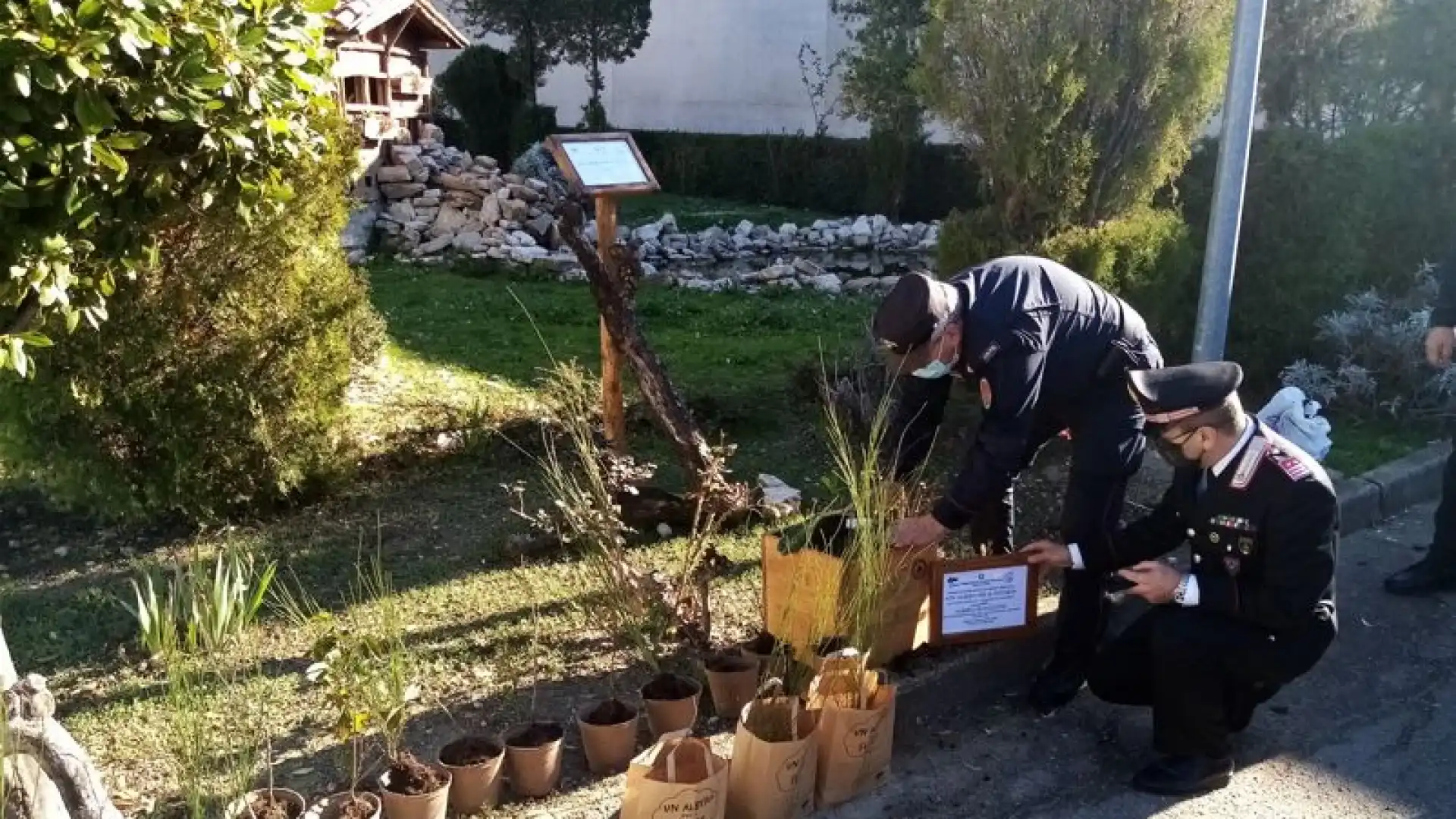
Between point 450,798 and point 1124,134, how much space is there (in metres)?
4.71

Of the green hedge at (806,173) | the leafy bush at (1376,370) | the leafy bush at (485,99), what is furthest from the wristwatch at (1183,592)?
the leafy bush at (485,99)

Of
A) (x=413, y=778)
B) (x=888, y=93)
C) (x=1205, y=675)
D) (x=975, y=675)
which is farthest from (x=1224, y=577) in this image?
(x=888, y=93)

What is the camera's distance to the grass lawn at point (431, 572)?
3703 mm

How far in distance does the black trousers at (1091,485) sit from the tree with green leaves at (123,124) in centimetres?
238

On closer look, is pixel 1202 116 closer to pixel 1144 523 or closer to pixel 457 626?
pixel 1144 523

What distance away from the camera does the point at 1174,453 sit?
11.9 feet

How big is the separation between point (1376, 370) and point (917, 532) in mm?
4718

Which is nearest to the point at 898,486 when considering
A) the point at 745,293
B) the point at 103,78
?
the point at 103,78

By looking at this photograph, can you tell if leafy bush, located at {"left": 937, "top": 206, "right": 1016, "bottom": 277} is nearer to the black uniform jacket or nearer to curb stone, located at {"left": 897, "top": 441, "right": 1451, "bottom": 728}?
curb stone, located at {"left": 897, "top": 441, "right": 1451, "bottom": 728}

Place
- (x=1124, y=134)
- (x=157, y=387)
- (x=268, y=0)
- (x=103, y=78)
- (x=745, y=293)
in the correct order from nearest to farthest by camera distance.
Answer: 1. (x=103, y=78)
2. (x=268, y=0)
3. (x=157, y=387)
4. (x=1124, y=134)
5. (x=745, y=293)

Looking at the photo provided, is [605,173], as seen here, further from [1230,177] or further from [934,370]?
[1230,177]

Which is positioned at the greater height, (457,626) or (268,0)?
(268,0)

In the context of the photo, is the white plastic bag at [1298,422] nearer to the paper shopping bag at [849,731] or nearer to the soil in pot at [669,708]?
the paper shopping bag at [849,731]

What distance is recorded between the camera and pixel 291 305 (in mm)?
5109
